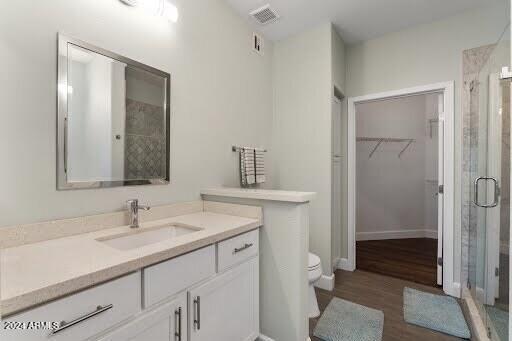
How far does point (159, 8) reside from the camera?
1.51 metres

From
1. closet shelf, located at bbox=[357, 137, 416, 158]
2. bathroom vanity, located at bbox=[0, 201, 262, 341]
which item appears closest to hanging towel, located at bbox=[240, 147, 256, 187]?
bathroom vanity, located at bbox=[0, 201, 262, 341]

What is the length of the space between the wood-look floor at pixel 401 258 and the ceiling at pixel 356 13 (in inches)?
99.0

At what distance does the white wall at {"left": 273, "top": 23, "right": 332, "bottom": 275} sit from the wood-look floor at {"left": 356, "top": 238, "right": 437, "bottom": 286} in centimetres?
88

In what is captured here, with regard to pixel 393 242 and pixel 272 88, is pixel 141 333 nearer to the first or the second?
pixel 272 88

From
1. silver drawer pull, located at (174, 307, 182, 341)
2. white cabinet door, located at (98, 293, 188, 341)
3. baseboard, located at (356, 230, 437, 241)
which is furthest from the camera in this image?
baseboard, located at (356, 230, 437, 241)

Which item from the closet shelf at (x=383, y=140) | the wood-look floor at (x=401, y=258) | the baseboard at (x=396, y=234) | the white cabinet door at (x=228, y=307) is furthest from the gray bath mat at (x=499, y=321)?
the closet shelf at (x=383, y=140)

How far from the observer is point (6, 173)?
1.00 m

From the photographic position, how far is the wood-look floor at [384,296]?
167cm

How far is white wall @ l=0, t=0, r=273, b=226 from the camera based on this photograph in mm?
1028

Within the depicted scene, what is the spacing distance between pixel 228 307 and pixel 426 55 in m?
2.78

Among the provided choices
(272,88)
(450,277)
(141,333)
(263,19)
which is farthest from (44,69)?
(450,277)

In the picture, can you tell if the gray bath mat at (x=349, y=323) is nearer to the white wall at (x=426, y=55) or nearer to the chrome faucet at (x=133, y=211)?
the white wall at (x=426, y=55)

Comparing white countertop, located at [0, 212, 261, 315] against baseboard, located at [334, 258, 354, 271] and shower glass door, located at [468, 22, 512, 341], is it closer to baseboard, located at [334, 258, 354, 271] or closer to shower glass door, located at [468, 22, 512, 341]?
shower glass door, located at [468, 22, 512, 341]

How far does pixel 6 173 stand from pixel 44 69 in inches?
18.9
